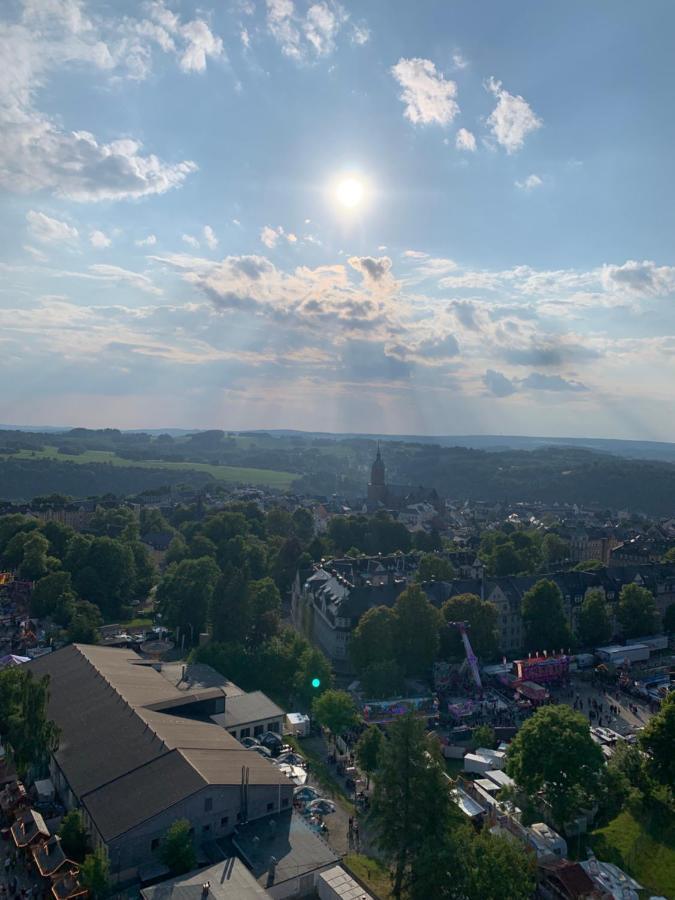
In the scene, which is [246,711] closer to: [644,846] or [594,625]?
[644,846]

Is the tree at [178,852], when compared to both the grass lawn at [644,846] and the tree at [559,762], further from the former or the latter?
the grass lawn at [644,846]

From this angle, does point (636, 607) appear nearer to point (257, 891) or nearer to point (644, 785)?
point (644, 785)

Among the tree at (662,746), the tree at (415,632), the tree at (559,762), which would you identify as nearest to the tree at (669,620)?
the tree at (415,632)

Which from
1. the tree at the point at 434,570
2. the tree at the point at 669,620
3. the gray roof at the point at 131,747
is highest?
the tree at the point at 434,570

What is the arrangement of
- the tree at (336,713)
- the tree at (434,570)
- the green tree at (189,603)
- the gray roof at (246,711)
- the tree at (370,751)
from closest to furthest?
1. the tree at (370,751)
2. the gray roof at (246,711)
3. the tree at (336,713)
4. the green tree at (189,603)
5. the tree at (434,570)

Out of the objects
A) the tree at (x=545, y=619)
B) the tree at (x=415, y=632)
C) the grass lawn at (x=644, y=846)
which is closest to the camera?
the grass lawn at (x=644, y=846)

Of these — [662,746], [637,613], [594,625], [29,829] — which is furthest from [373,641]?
[29,829]
